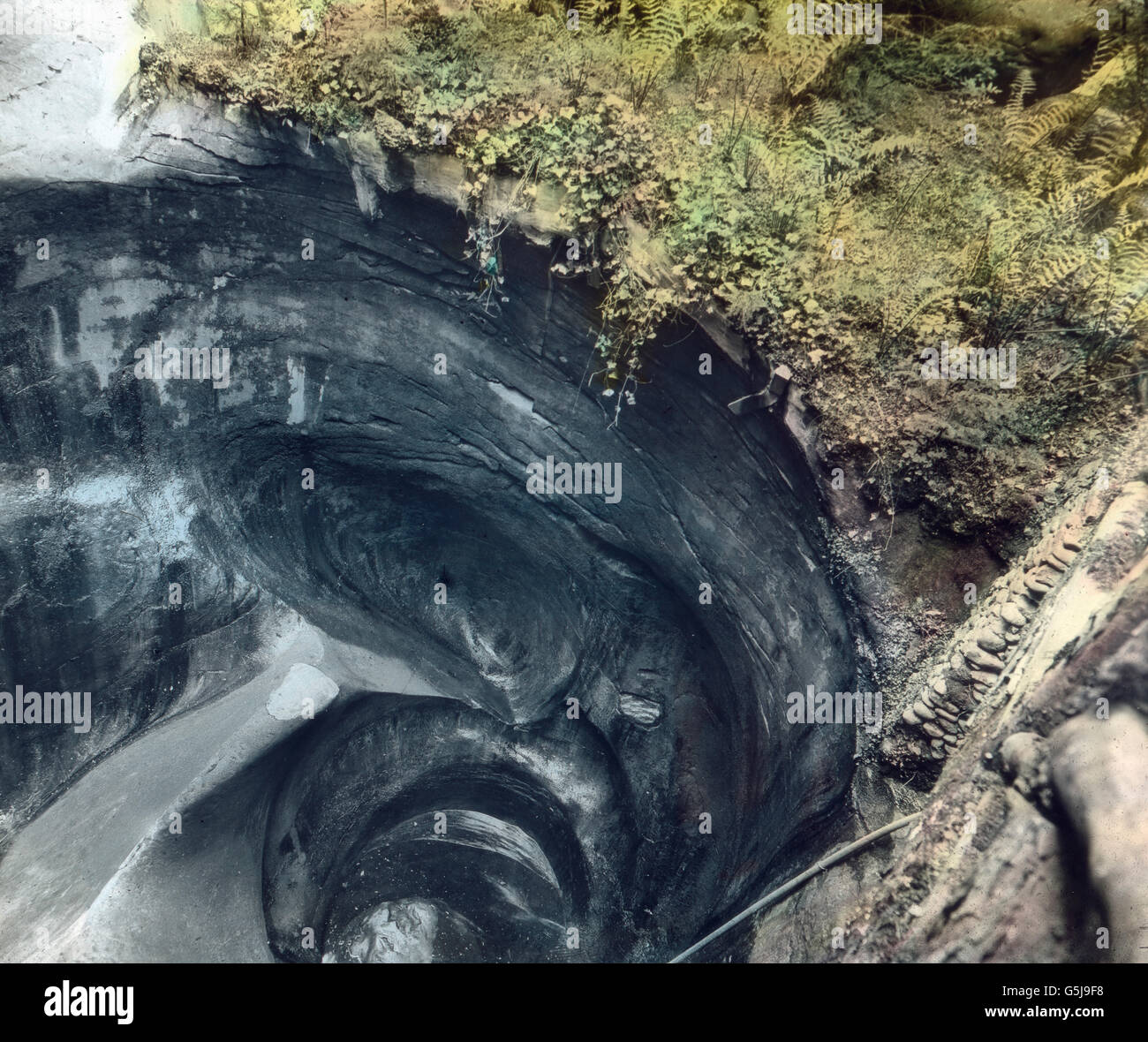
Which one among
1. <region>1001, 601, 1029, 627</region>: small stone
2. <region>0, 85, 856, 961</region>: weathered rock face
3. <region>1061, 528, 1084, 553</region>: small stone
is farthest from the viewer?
<region>0, 85, 856, 961</region>: weathered rock face

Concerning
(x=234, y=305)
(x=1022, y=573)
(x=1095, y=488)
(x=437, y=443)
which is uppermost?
(x=234, y=305)

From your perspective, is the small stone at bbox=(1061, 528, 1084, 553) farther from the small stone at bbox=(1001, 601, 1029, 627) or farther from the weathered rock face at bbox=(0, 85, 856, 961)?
the weathered rock face at bbox=(0, 85, 856, 961)

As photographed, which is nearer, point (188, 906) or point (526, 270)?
point (526, 270)

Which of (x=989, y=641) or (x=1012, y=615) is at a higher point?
(x=1012, y=615)

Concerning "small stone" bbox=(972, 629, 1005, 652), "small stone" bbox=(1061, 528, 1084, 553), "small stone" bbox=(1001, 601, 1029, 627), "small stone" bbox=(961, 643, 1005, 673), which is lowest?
"small stone" bbox=(961, 643, 1005, 673)

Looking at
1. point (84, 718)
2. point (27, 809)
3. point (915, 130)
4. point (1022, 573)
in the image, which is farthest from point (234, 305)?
point (1022, 573)

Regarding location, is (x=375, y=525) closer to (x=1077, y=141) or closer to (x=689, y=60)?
(x=689, y=60)

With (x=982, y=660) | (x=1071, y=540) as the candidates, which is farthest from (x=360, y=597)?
(x=1071, y=540)

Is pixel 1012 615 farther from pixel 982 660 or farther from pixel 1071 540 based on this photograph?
pixel 1071 540

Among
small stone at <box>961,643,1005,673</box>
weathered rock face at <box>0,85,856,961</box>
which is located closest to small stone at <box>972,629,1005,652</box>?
small stone at <box>961,643,1005,673</box>
